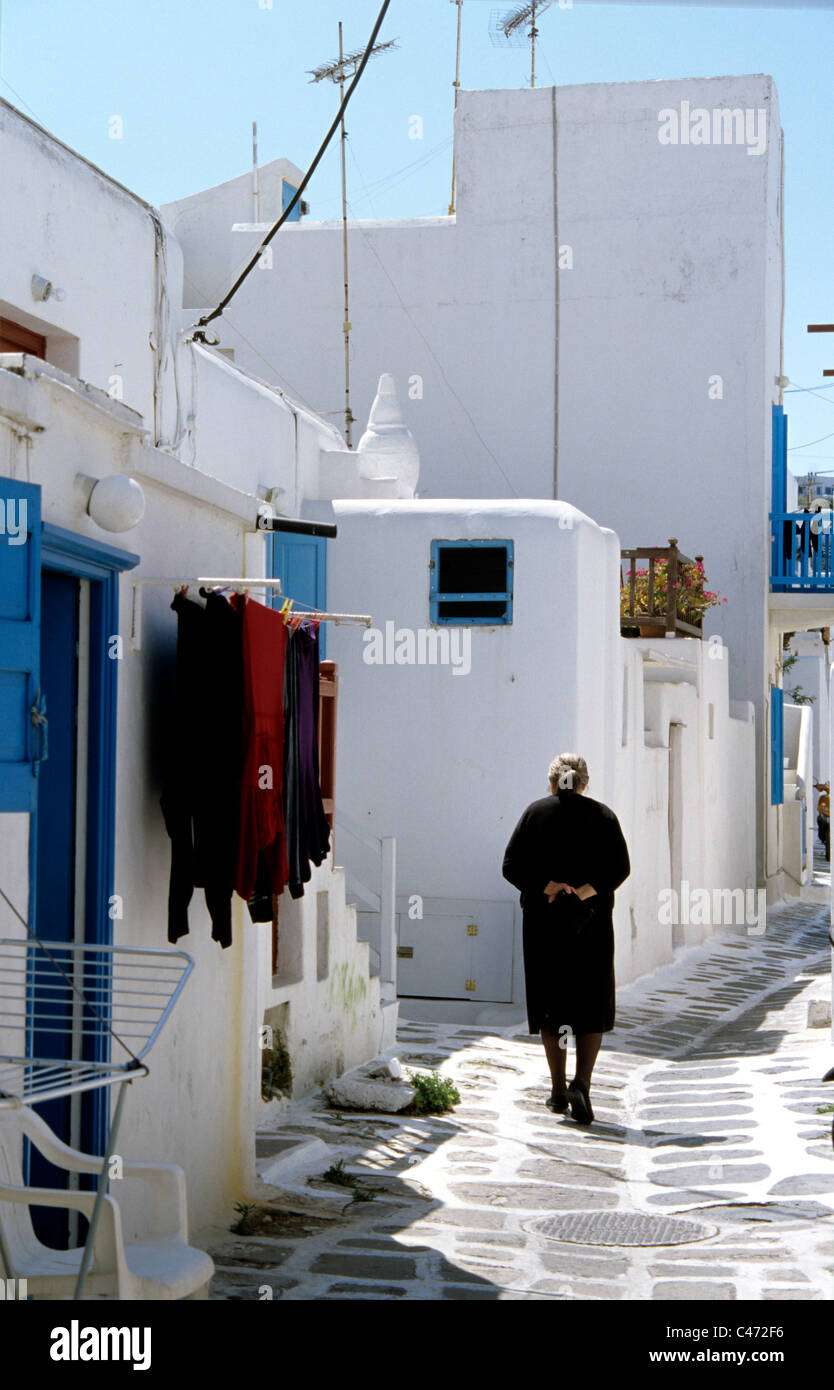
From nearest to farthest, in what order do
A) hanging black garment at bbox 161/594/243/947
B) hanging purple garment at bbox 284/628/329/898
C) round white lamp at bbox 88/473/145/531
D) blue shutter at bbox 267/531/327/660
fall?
1. round white lamp at bbox 88/473/145/531
2. hanging black garment at bbox 161/594/243/947
3. hanging purple garment at bbox 284/628/329/898
4. blue shutter at bbox 267/531/327/660

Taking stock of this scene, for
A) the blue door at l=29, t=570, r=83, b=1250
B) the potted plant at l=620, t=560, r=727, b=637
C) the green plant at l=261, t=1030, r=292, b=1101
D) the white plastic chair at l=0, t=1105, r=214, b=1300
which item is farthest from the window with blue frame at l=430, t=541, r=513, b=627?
the white plastic chair at l=0, t=1105, r=214, b=1300

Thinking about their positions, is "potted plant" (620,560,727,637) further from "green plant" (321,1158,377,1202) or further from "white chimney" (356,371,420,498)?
"green plant" (321,1158,377,1202)

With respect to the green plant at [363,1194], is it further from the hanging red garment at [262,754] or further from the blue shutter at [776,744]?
the blue shutter at [776,744]

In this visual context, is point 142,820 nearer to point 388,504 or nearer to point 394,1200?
point 394,1200

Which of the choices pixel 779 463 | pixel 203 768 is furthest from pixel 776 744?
pixel 203 768

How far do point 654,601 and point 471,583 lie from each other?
14.6 ft

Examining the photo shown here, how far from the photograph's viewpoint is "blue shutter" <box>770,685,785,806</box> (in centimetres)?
2212

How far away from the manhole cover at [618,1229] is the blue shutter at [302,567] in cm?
715

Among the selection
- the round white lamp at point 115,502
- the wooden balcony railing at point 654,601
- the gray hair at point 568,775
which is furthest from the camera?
the wooden balcony railing at point 654,601

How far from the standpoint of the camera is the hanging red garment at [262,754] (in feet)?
19.3

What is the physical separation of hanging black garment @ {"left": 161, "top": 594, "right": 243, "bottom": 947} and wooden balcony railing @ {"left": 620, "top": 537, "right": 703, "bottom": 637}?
1107 cm

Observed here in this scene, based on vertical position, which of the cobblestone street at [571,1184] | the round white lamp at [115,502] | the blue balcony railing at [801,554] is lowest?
the cobblestone street at [571,1184]

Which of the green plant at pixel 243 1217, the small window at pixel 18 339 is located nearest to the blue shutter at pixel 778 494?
the small window at pixel 18 339

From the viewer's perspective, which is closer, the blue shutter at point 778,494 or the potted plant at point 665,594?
the potted plant at point 665,594
